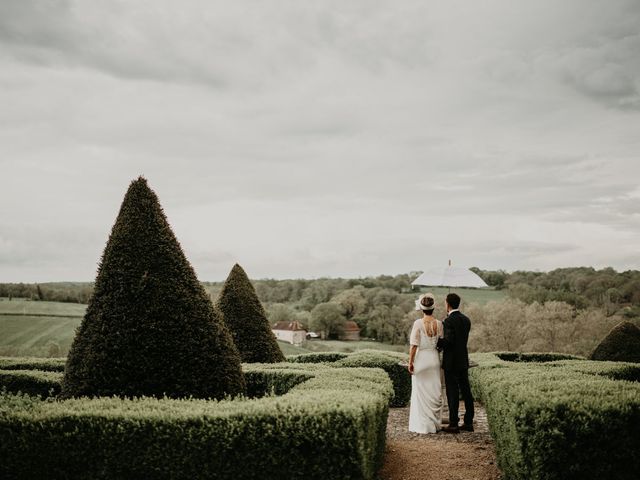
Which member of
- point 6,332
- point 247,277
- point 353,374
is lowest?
point 6,332

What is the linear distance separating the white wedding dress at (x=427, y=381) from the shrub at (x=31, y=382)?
727 cm

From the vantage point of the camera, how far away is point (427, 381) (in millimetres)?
9711

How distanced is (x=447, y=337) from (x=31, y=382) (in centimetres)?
862

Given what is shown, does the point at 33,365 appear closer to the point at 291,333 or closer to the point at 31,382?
the point at 31,382

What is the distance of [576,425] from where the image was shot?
16.8 feet

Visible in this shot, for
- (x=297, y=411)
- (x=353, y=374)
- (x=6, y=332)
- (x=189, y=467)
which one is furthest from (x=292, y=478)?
Answer: (x=6, y=332)

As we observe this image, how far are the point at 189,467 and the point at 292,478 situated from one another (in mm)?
1167

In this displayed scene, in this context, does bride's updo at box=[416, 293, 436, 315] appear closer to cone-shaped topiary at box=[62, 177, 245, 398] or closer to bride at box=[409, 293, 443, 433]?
bride at box=[409, 293, 443, 433]

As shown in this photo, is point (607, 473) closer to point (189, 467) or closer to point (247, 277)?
point (189, 467)

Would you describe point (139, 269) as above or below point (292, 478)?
above

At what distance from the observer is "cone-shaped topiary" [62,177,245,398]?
7.20 m

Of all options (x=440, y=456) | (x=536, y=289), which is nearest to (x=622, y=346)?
(x=440, y=456)

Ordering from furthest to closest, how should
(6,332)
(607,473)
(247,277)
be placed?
(6,332), (247,277), (607,473)

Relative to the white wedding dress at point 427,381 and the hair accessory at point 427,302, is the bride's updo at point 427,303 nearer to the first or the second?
the hair accessory at point 427,302
